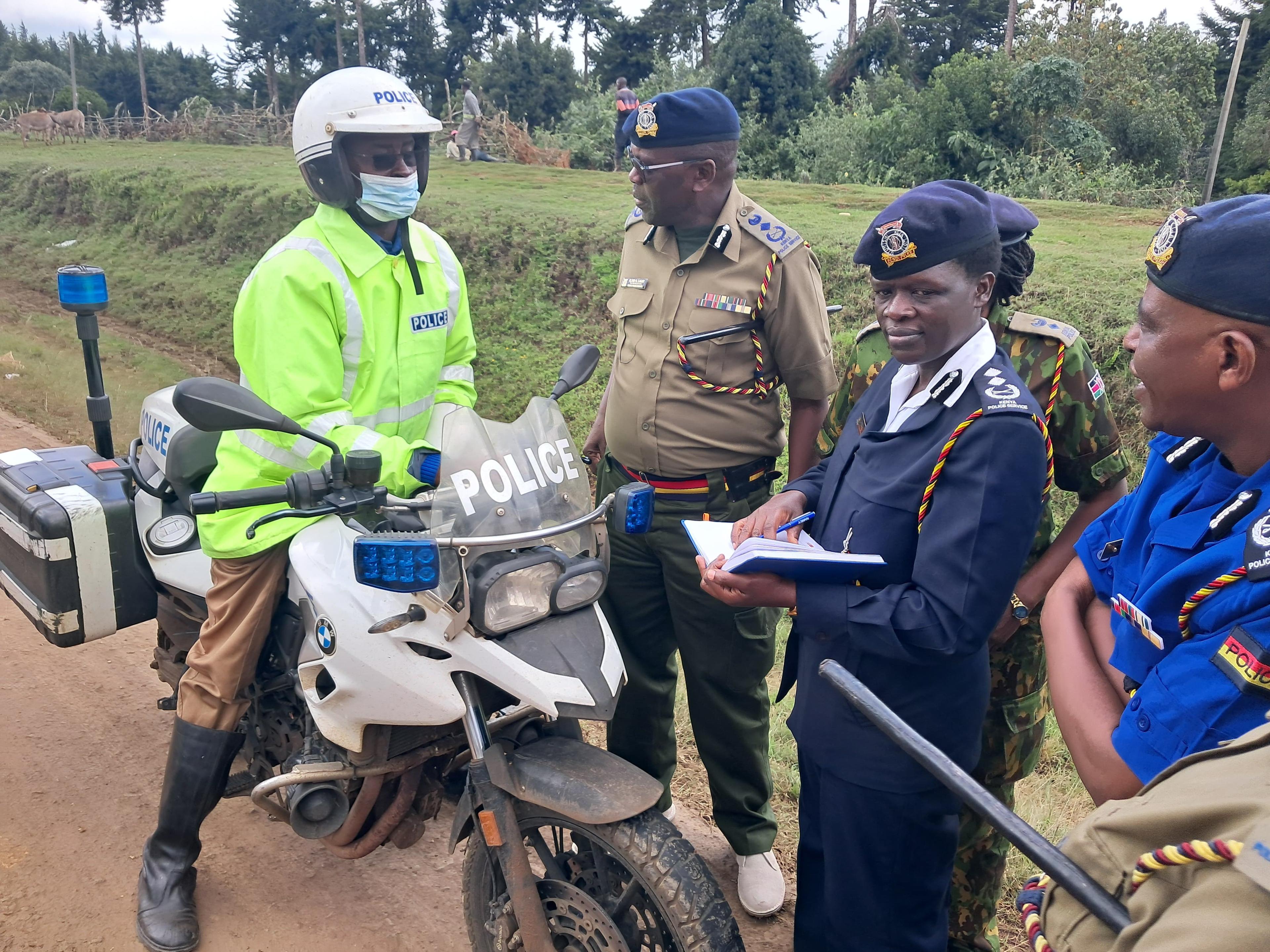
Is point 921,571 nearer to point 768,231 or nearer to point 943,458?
point 943,458

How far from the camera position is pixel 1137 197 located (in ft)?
44.4

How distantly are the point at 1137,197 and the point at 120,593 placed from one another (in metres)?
13.9

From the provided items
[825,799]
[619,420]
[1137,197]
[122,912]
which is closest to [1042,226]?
[1137,197]

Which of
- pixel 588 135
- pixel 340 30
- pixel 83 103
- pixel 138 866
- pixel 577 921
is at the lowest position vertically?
pixel 138 866

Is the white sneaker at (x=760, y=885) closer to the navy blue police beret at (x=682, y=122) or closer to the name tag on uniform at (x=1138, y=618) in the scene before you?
the name tag on uniform at (x=1138, y=618)

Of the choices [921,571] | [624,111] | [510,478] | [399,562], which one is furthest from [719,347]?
[624,111]

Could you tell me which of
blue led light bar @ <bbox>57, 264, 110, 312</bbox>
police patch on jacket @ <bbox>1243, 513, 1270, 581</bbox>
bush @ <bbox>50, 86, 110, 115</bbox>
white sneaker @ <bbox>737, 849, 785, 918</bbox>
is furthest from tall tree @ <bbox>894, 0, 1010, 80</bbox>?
police patch on jacket @ <bbox>1243, 513, 1270, 581</bbox>

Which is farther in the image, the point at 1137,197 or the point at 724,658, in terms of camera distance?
the point at 1137,197

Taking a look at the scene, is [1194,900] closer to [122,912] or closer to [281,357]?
[281,357]

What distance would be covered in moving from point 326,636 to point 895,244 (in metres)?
1.54

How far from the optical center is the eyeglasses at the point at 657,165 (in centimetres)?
284

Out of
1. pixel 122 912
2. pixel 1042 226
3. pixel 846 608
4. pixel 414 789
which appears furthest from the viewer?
pixel 1042 226

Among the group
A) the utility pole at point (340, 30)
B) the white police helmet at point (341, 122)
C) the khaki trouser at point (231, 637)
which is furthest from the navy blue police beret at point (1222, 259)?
the utility pole at point (340, 30)

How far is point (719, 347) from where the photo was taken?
2.90m
